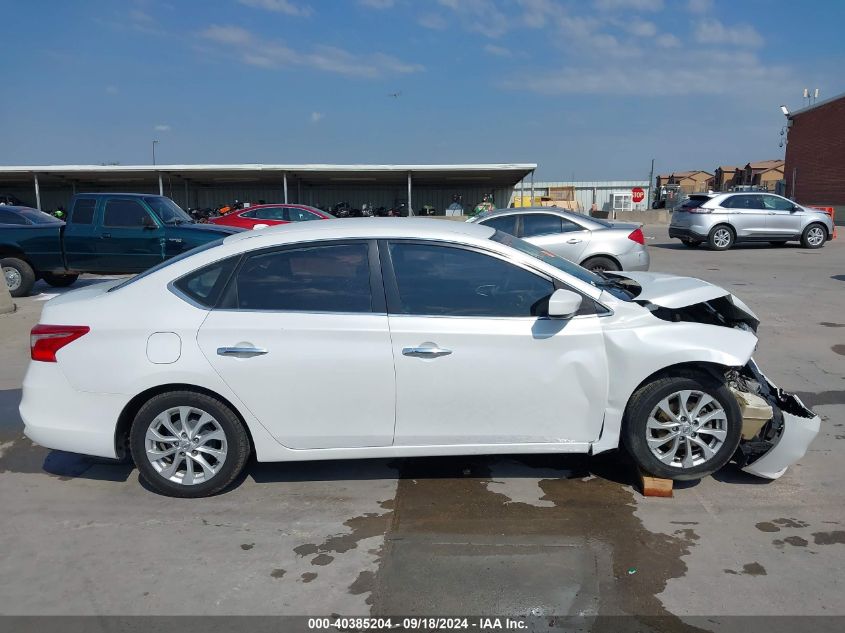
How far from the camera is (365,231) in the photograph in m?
4.26

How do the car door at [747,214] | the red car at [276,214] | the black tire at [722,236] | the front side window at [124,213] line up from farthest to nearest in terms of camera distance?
the red car at [276,214] → the black tire at [722,236] → the car door at [747,214] → the front side window at [124,213]

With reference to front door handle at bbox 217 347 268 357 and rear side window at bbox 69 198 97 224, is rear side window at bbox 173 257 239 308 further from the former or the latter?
rear side window at bbox 69 198 97 224

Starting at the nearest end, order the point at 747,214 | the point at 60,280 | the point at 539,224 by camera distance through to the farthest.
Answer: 1. the point at 539,224
2. the point at 60,280
3. the point at 747,214

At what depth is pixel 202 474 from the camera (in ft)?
13.8

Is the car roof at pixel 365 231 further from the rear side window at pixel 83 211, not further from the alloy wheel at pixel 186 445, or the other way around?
the rear side window at pixel 83 211

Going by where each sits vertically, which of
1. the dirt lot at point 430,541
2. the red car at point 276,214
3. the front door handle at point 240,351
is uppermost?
the red car at point 276,214

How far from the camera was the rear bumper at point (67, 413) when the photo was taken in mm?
4117

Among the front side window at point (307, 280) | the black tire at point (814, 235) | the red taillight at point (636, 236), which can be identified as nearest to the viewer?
the front side window at point (307, 280)

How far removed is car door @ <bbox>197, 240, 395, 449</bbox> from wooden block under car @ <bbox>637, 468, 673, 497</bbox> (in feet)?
5.30

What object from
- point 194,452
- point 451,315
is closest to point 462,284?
point 451,315

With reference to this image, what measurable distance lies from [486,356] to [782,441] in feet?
6.34

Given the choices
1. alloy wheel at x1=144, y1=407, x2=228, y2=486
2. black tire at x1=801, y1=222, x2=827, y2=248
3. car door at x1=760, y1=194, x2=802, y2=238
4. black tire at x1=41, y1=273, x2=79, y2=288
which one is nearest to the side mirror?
alloy wheel at x1=144, y1=407, x2=228, y2=486

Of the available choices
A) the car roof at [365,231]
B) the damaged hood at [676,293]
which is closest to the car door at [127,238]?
the car roof at [365,231]

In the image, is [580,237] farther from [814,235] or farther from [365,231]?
[814,235]
